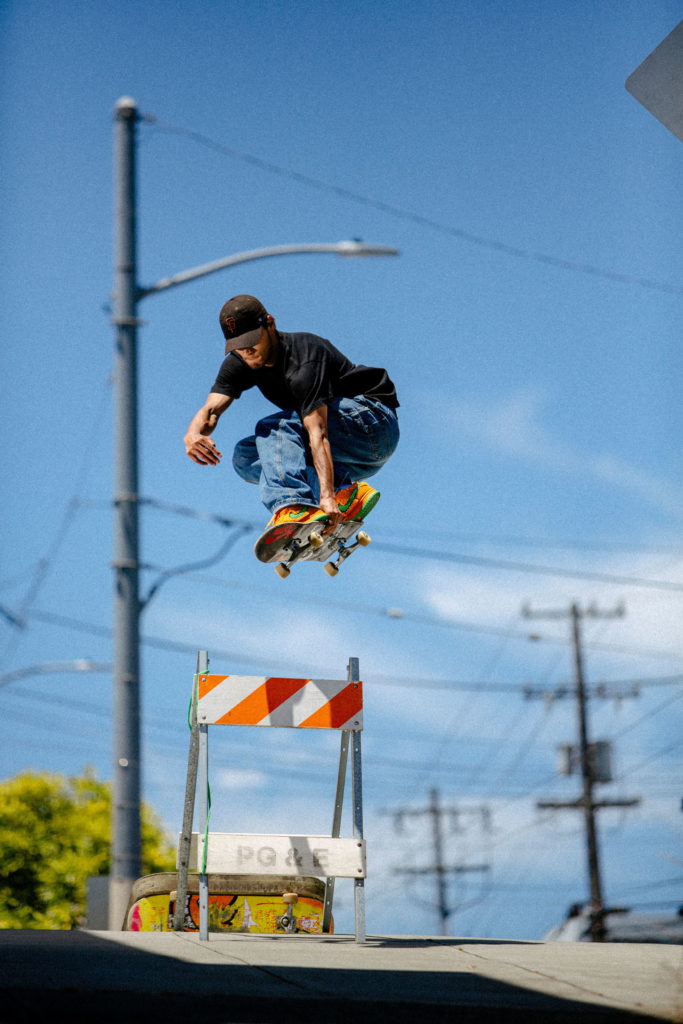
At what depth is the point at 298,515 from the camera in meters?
6.63

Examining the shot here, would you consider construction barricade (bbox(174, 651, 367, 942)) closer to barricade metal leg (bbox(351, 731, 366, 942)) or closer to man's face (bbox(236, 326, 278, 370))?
barricade metal leg (bbox(351, 731, 366, 942))

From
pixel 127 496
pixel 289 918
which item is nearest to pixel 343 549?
pixel 289 918

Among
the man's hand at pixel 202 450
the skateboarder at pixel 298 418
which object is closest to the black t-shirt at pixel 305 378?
the skateboarder at pixel 298 418

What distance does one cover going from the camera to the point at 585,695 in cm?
3597

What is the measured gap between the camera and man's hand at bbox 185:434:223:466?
686 cm

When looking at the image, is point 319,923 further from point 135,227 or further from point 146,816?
point 146,816

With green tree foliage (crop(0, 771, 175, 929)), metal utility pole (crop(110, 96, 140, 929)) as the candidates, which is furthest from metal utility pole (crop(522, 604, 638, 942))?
metal utility pole (crop(110, 96, 140, 929))

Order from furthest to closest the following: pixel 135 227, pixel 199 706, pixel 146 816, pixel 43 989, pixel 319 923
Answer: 1. pixel 146 816
2. pixel 135 227
3. pixel 319 923
4. pixel 199 706
5. pixel 43 989

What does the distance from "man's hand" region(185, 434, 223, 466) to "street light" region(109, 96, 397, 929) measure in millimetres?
5527

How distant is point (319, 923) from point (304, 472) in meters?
2.62

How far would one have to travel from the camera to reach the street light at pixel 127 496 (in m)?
11.5

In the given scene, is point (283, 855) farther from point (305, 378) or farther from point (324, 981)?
point (305, 378)

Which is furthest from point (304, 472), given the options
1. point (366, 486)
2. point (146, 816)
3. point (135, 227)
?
point (146, 816)

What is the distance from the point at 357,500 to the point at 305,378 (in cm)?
74
